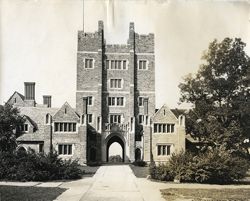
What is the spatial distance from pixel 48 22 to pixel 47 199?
530 cm

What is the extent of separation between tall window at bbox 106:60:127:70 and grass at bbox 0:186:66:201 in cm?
2461

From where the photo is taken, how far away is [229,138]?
2902cm

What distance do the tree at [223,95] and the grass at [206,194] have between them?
13.2 meters

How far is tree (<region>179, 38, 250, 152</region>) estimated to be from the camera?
2922 centimetres

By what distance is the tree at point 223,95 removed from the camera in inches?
1150

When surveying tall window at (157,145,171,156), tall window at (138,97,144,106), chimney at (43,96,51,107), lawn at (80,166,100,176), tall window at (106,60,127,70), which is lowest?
lawn at (80,166,100,176)

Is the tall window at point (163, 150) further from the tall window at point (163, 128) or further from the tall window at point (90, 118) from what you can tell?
the tall window at point (90, 118)

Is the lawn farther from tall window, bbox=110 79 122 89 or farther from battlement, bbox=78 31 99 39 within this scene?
battlement, bbox=78 31 99 39

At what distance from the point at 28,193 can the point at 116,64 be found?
2640cm

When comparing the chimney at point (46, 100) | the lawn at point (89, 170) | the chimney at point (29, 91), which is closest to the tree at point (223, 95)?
the lawn at point (89, 170)

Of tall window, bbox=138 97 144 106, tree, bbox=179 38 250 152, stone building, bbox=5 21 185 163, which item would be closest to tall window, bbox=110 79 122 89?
stone building, bbox=5 21 185 163

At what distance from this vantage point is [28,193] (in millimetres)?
14477

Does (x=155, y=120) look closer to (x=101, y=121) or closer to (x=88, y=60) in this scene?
(x=101, y=121)

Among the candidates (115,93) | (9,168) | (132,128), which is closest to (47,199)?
(9,168)
